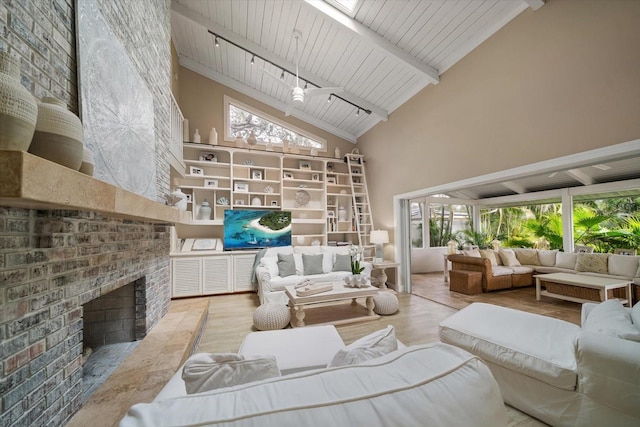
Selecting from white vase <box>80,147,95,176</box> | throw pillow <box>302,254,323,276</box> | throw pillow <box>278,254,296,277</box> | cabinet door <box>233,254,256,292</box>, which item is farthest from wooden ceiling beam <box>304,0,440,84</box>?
cabinet door <box>233,254,256,292</box>

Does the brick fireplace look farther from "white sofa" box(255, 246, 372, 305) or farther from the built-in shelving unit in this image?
the built-in shelving unit

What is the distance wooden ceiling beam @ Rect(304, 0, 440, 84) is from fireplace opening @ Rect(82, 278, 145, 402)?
3.78 metres

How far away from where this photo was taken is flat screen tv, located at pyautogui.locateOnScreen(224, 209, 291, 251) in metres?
4.65

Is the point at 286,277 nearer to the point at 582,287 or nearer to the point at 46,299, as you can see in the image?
the point at 46,299

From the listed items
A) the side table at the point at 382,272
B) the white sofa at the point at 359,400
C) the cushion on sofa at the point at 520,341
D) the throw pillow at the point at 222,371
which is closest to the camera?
the white sofa at the point at 359,400

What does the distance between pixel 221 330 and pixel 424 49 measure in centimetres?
466

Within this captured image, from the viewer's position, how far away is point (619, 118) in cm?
200

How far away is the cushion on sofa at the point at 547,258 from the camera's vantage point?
4.96 meters

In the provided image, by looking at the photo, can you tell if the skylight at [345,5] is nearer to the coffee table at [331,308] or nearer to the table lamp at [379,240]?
the table lamp at [379,240]

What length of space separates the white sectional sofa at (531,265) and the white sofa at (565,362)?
9.46 ft

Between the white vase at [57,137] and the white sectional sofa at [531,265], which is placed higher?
the white vase at [57,137]

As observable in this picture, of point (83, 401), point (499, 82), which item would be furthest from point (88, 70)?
point (499, 82)

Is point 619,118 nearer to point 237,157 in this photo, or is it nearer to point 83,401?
point 83,401

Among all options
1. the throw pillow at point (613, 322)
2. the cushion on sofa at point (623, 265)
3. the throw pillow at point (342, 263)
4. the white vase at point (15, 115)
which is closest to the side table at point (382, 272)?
the throw pillow at point (342, 263)
